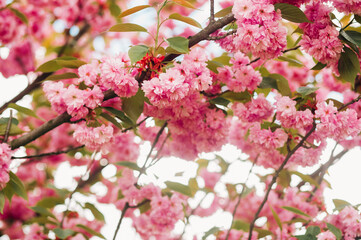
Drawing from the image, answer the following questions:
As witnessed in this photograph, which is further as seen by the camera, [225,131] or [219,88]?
[225,131]

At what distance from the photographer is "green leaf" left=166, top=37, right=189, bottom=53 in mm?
1264

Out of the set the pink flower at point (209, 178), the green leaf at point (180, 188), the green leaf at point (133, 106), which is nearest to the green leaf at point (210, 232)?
the green leaf at point (180, 188)

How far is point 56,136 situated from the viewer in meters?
3.39

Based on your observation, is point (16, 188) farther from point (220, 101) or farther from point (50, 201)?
point (220, 101)

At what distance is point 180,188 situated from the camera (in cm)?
220

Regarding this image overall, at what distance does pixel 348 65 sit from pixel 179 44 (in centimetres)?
71

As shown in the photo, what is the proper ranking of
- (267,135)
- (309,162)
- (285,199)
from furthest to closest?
(285,199) → (309,162) → (267,135)

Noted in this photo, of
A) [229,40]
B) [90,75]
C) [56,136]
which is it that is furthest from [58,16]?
[229,40]

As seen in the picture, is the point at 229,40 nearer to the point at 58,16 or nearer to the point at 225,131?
the point at 225,131

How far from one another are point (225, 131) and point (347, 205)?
746 mm

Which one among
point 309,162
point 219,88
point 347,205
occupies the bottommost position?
point 347,205

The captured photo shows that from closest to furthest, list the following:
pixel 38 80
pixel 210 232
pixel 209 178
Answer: pixel 210 232 → pixel 38 80 → pixel 209 178

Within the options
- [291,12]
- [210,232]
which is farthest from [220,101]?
[210,232]

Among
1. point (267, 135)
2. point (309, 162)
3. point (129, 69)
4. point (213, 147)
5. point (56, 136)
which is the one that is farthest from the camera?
point (56, 136)
